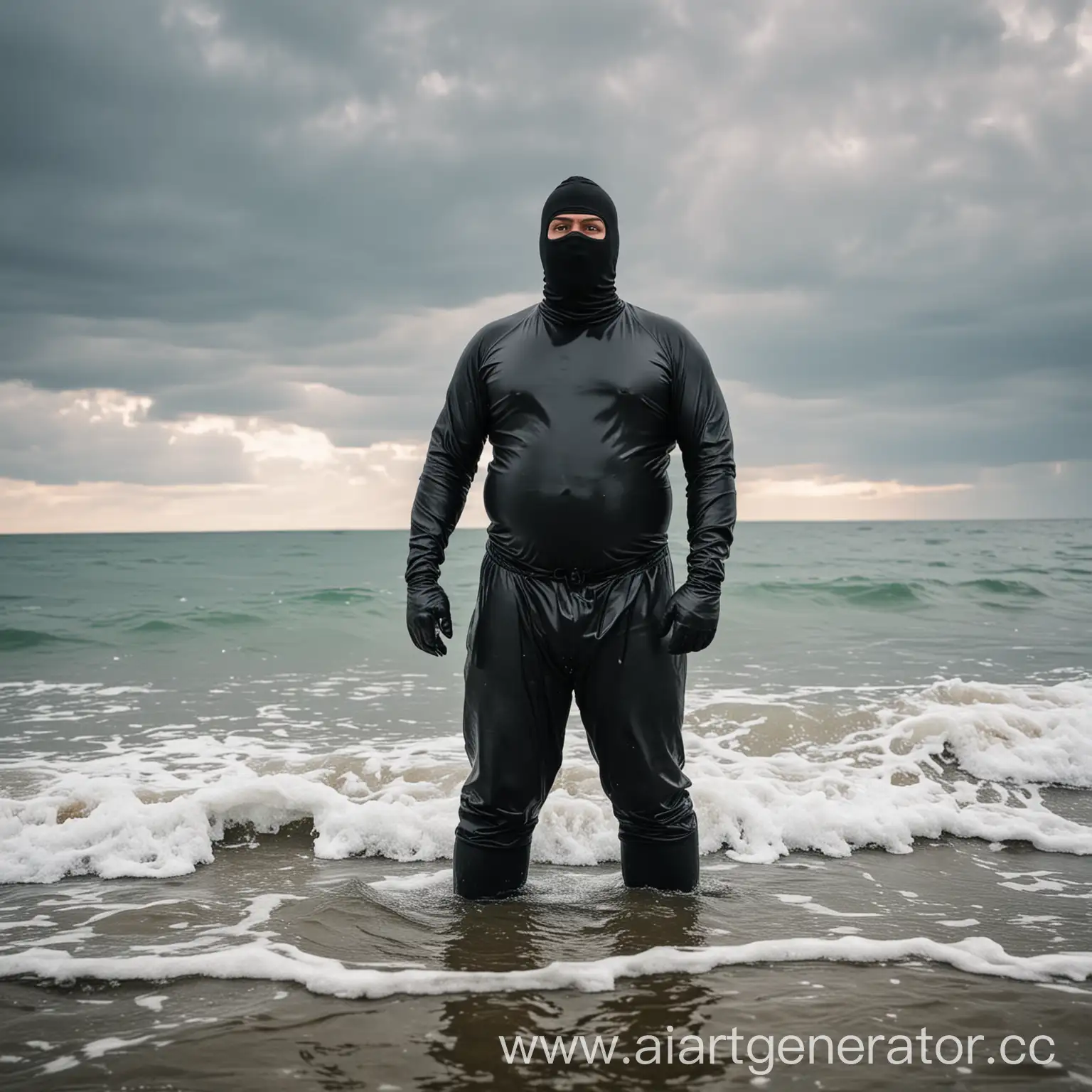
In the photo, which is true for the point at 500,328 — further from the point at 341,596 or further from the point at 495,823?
the point at 341,596

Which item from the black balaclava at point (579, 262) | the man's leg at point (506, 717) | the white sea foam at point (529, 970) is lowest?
the white sea foam at point (529, 970)

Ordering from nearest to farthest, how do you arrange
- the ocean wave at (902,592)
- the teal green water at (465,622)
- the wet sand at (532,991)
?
the wet sand at (532,991), the teal green water at (465,622), the ocean wave at (902,592)

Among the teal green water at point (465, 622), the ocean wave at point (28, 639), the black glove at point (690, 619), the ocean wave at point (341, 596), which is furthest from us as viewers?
the ocean wave at point (341, 596)

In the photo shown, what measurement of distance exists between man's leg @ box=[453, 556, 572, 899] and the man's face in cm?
112

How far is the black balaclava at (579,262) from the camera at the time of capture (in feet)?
10.5

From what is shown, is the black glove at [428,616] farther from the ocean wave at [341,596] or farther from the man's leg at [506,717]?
the ocean wave at [341,596]

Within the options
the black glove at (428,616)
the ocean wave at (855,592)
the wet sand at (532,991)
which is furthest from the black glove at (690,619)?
the ocean wave at (855,592)

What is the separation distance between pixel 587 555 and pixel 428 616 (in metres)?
0.56

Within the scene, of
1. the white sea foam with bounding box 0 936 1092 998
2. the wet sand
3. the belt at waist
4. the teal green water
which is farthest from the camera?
the teal green water

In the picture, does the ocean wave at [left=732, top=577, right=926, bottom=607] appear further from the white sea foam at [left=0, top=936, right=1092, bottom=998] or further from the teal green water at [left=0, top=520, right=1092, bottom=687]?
the white sea foam at [left=0, top=936, right=1092, bottom=998]

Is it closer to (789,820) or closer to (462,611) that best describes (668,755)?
(789,820)

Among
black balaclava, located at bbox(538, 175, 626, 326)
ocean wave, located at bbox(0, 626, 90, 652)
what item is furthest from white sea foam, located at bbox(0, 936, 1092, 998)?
ocean wave, located at bbox(0, 626, 90, 652)

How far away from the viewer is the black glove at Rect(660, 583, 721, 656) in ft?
9.98

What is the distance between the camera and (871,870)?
4082mm
